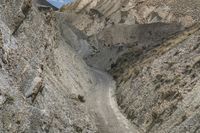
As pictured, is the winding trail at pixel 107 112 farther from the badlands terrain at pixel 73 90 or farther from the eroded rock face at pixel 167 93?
the eroded rock face at pixel 167 93

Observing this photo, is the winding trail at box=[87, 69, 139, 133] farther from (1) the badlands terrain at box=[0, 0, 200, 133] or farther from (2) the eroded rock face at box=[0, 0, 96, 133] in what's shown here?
(2) the eroded rock face at box=[0, 0, 96, 133]

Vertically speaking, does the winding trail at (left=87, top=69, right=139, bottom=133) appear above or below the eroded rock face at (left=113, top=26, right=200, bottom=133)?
below

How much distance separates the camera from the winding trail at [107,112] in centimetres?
4731

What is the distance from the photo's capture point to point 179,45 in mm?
69125

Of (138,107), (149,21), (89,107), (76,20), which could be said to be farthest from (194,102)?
(76,20)

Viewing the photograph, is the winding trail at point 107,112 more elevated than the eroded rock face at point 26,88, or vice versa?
the eroded rock face at point 26,88

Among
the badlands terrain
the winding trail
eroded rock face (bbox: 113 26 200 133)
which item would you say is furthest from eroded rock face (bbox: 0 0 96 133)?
eroded rock face (bbox: 113 26 200 133)

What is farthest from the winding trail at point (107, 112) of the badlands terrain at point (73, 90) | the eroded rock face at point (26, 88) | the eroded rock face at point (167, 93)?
the eroded rock face at point (26, 88)

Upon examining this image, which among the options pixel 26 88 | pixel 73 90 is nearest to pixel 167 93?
pixel 73 90

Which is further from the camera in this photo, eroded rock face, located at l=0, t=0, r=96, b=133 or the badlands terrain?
the badlands terrain

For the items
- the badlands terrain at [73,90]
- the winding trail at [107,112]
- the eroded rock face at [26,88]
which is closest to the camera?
the eroded rock face at [26,88]

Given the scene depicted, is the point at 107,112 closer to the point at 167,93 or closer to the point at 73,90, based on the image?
the point at 73,90

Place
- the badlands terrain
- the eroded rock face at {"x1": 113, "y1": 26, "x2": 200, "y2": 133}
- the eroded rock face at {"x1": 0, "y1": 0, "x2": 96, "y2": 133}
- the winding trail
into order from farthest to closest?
the winding trail → the eroded rock face at {"x1": 113, "y1": 26, "x2": 200, "y2": 133} → the badlands terrain → the eroded rock face at {"x1": 0, "y1": 0, "x2": 96, "y2": 133}

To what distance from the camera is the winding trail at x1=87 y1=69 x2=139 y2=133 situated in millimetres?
47312
